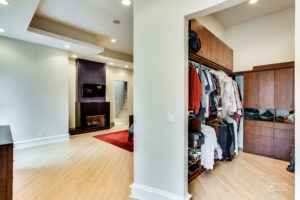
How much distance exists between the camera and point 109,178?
2420 mm

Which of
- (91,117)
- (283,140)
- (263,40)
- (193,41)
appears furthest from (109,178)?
(263,40)

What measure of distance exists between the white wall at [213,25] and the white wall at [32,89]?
394cm

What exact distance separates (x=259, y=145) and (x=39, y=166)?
4586mm

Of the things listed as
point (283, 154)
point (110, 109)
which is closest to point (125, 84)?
point (110, 109)

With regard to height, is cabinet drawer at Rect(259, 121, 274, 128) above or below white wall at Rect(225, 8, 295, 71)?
below

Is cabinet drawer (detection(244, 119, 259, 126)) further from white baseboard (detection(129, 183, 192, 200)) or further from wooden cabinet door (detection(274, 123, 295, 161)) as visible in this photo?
white baseboard (detection(129, 183, 192, 200))

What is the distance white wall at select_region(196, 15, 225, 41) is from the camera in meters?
2.89

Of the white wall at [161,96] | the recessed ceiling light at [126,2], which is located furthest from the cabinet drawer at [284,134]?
the recessed ceiling light at [126,2]

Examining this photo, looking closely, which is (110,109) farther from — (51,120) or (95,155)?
(95,155)

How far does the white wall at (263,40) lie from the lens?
10.2 ft

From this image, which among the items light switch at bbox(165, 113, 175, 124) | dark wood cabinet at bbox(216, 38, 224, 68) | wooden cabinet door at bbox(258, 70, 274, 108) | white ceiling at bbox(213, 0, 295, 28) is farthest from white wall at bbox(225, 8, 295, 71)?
light switch at bbox(165, 113, 175, 124)

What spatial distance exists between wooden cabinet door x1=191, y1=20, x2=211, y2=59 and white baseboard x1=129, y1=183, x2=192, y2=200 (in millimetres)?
1948

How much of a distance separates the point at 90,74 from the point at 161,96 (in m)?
4.82

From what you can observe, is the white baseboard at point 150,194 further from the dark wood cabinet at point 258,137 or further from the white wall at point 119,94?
the white wall at point 119,94
